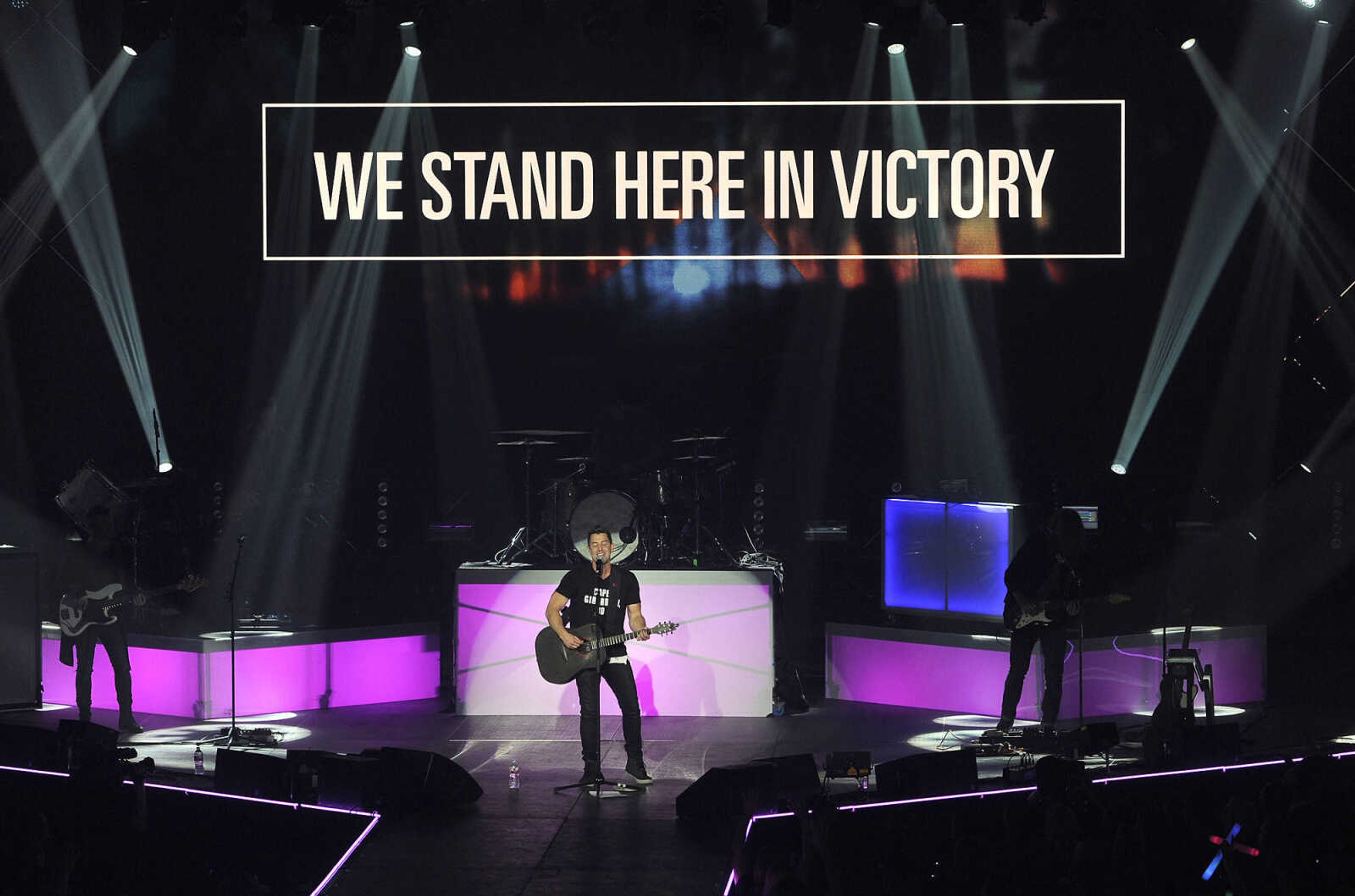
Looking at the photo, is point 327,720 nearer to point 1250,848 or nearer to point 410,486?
point 410,486

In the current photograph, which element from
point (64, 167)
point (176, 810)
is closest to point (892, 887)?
point (176, 810)

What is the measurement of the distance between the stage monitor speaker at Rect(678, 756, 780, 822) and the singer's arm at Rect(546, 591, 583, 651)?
141cm

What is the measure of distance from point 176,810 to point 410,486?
6.81m

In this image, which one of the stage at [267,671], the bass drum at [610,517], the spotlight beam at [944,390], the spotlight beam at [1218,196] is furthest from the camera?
the spotlight beam at [944,390]

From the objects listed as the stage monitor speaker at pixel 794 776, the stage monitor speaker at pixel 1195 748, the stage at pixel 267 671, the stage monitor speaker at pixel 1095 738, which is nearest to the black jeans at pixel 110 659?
the stage at pixel 267 671

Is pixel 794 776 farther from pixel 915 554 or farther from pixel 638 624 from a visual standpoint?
pixel 915 554

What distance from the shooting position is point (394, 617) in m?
14.8

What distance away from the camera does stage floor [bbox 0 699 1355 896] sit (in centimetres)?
836

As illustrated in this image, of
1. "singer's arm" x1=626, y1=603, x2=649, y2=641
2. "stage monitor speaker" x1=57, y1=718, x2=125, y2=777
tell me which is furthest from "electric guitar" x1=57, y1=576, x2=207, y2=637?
"singer's arm" x1=626, y1=603, x2=649, y2=641

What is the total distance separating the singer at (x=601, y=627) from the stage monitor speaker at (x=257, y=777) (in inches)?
72.3

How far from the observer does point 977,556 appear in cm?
1312

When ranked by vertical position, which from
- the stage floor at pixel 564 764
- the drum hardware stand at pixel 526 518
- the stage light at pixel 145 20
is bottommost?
the stage floor at pixel 564 764

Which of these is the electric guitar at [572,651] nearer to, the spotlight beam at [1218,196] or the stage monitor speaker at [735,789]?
the stage monitor speaker at [735,789]

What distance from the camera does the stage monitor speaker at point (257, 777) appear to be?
30.1ft
